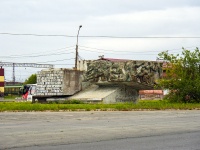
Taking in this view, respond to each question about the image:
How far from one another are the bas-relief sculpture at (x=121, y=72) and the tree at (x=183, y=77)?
79.9 inches

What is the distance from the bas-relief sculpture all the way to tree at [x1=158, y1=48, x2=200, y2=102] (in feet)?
6.66

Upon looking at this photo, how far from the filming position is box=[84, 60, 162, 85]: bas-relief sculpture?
41438mm

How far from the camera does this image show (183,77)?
1593 inches

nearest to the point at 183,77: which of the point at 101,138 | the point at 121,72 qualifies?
the point at 121,72

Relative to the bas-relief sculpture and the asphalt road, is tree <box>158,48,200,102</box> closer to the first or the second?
the bas-relief sculpture

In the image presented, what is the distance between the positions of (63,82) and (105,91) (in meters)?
4.57

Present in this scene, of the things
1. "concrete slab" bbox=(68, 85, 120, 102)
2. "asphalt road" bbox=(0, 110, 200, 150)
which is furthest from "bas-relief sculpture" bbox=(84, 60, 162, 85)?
"asphalt road" bbox=(0, 110, 200, 150)

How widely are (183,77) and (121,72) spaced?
6.37 metres

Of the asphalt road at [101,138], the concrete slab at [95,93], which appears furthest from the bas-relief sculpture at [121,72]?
the asphalt road at [101,138]

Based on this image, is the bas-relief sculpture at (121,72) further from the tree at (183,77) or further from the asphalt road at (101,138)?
the asphalt road at (101,138)

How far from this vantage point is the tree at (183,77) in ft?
132

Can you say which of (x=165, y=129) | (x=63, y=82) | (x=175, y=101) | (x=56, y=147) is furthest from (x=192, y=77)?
(x=56, y=147)

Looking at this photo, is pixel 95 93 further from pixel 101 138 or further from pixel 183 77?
pixel 101 138

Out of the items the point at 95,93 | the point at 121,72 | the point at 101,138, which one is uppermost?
the point at 121,72
